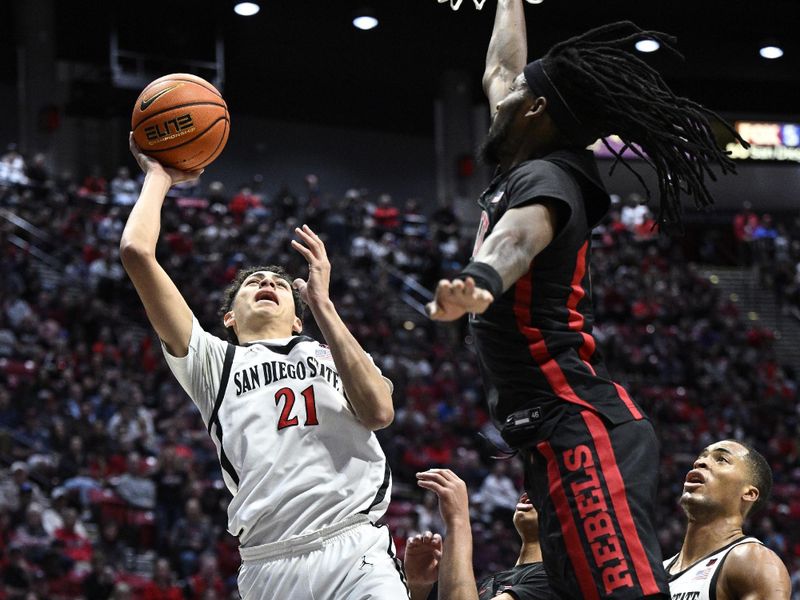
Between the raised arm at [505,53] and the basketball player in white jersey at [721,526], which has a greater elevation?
the raised arm at [505,53]

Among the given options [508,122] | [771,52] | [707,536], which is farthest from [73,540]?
[771,52]

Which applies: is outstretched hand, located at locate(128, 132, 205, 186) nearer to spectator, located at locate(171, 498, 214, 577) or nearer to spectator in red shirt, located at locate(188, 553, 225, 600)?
spectator in red shirt, located at locate(188, 553, 225, 600)

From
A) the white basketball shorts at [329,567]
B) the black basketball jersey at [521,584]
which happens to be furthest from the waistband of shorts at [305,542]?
the black basketball jersey at [521,584]

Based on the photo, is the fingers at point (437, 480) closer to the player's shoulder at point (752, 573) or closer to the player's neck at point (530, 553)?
the player's neck at point (530, 553)

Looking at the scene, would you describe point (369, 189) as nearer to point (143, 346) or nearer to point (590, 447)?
point (143, 346)

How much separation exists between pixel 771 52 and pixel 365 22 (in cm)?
776

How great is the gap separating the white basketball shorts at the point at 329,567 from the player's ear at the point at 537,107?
4.36 ft

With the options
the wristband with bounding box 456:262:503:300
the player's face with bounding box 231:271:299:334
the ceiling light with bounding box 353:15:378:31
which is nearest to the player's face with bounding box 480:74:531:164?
the wristband with bounding box 456:262:503:300

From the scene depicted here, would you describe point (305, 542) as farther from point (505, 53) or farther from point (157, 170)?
point (505, 53)

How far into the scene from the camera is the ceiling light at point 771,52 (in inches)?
861

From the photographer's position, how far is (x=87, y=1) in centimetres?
1919

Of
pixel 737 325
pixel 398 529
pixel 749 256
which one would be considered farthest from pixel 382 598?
pixel 749 256

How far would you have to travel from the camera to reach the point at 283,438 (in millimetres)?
3613

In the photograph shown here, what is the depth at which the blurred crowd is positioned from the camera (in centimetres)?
1038
